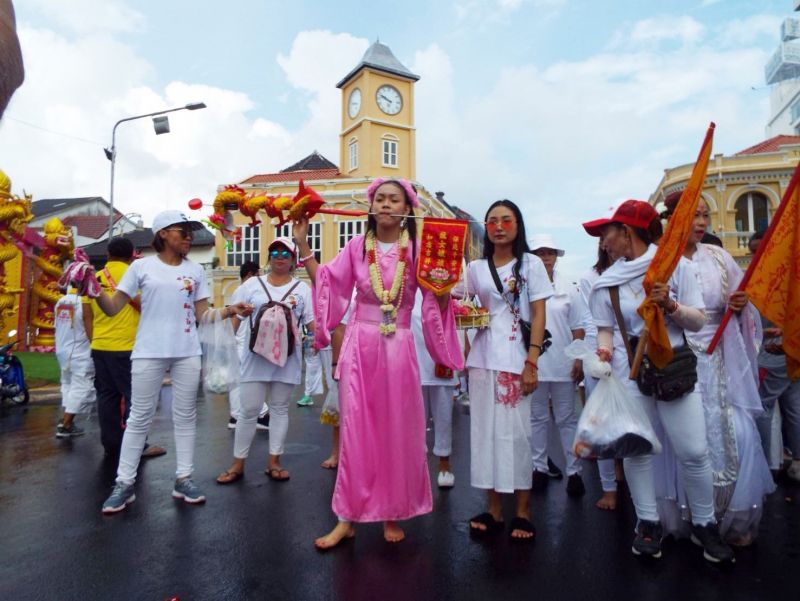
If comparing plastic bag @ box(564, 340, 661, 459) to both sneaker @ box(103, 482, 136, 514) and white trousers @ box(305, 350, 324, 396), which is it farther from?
white trousers @ box(305, 350, 324, 396)

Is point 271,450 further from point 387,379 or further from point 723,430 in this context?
point 723,430

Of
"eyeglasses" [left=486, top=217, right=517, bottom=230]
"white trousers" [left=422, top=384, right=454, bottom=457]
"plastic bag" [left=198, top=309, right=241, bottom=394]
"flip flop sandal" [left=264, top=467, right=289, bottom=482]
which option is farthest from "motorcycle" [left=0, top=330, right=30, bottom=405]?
"eyeglasses" [left=486, top=217, right=517, bottom=230]

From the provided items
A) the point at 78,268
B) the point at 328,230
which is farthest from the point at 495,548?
the point at 328,230

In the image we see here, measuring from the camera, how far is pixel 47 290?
16266 mm

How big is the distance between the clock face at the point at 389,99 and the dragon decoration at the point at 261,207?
35401 millimetres

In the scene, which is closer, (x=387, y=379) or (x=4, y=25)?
(x=4, y=25)

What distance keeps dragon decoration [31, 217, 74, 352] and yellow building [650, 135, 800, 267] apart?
25.2 metres

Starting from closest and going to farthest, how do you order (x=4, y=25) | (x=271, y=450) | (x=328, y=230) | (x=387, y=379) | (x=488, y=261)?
1. (x=4, y=25)
2. (x=387, y=379)
3. (x=488, y=261)
4. (x=271, y=450)
5. (x=328, y=230)

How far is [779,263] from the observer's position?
3.50 m

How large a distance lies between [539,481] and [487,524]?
1232 mm

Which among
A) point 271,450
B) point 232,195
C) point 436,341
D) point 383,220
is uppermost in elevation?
point 232,195

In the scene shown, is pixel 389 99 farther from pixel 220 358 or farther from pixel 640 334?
pixel 640 334

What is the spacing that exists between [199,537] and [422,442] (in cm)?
149

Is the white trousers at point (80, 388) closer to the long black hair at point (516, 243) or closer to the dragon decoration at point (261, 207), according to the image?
the dragon decoration at point (261, 207)
